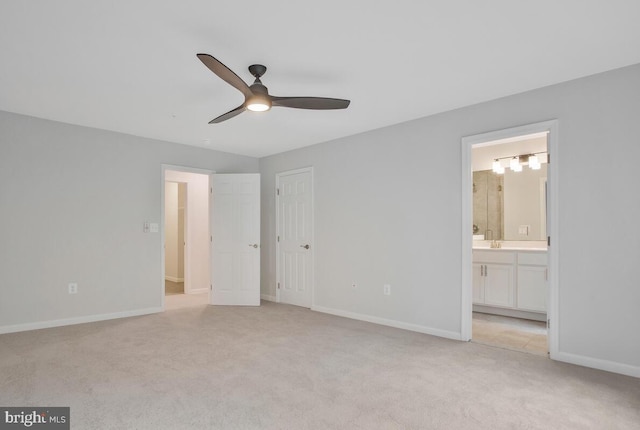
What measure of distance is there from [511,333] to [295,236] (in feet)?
10.3

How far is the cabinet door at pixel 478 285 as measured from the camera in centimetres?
510

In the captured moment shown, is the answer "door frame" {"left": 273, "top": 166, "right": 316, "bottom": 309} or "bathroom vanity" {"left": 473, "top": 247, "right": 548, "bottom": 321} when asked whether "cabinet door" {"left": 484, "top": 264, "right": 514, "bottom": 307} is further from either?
A: "door frame" {"left": 273, "top": 166, "right": 316, "bottom": 309}

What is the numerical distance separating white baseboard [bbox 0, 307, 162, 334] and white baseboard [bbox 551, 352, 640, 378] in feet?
15.7

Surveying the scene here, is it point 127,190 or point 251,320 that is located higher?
point 127,190

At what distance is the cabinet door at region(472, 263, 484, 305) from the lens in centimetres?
510

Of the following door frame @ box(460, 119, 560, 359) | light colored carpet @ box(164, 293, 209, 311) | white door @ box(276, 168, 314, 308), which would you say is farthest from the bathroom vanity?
light colored carpet @ box(164, 293, 209, 311)

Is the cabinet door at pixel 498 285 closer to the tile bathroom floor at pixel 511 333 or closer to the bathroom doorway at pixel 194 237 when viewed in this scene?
the tile bathroom floor at pixel 511 333

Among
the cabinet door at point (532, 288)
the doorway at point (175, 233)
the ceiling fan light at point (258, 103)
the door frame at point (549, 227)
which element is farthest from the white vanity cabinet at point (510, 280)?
the doorway at point (175, 233)

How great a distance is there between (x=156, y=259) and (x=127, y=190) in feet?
3.36

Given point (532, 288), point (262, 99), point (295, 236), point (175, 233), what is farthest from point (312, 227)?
point (175, 233)

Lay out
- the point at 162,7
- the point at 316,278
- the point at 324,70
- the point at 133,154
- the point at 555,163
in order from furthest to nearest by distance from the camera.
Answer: the point at 316,278 → the point at 133,154 → the point at 555,163 → the point at 324,70 → the point at 162,7

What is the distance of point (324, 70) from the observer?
303 centimetres

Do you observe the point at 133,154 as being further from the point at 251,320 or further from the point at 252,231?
the point at 251,320

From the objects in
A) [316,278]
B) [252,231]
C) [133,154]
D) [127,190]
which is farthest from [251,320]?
[133,154]
